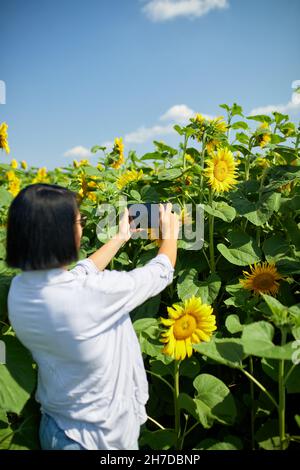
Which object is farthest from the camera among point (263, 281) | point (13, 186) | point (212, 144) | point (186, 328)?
point (13, 186)

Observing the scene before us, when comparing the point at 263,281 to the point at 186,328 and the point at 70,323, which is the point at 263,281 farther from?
the point at 70,323

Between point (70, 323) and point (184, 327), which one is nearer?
point (70, 323)

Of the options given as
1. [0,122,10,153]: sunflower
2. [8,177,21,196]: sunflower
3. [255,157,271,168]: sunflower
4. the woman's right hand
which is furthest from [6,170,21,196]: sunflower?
the woman's right hand

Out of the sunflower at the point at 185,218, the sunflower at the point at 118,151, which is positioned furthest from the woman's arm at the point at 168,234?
the sunflower at the point at 118,151

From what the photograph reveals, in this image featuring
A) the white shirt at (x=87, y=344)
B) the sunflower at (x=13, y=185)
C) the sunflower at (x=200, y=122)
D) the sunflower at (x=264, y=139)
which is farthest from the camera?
the sunflower at (x=13, y=185)

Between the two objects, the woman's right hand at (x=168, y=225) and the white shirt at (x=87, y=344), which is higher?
the woman's right hand at (x=168, y=225)

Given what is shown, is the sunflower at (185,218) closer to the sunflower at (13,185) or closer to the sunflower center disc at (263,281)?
the sunflower center disc at (263,281)

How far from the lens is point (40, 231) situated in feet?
4.20

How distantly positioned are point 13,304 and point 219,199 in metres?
1.31

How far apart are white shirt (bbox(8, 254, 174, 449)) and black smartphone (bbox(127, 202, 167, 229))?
19.1 inches

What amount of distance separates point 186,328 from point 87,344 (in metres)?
0.41

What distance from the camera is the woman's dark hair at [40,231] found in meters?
1.28

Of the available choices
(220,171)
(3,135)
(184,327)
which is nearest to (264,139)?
(220,171)

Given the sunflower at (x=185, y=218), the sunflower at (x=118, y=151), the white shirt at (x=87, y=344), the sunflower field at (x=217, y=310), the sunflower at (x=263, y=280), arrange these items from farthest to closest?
1. the sunflower at (x=118, y=151)
2. the sunflower at (x=185, y=218)
3. the sunflower at (x=263, y=280)
4. the sunflower field at (x=217, y=310)
5. the white shirt at (x=87, y=344)
